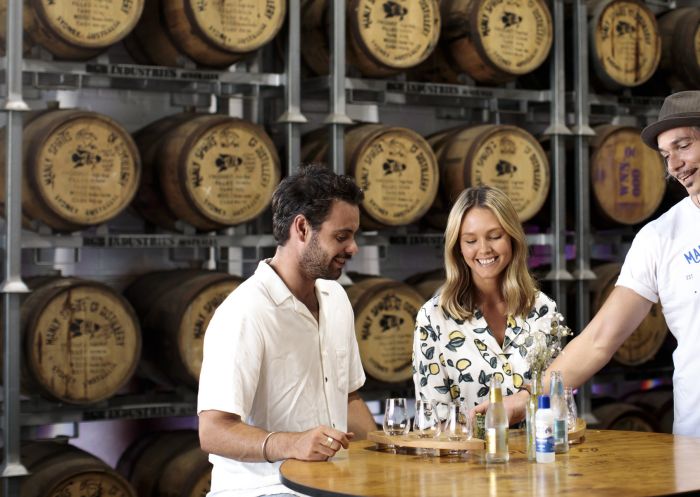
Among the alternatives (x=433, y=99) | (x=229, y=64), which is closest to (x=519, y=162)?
(x=433, y=99)

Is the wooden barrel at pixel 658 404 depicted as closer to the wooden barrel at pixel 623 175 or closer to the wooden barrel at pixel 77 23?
the wooden barrel at pixel 623 175

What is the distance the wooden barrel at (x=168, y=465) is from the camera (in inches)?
210

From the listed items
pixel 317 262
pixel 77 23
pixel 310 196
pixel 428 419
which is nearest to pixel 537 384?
pixel 428 419

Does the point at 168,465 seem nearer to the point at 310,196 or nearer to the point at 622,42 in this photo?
the point at 310,196

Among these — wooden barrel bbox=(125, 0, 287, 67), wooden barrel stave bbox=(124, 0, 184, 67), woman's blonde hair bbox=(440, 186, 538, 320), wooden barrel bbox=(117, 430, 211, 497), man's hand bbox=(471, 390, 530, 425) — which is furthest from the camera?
wooden barrel stave bbox=(124, 0, 184, 67)

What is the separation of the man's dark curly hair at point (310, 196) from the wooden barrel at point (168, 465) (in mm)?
1955

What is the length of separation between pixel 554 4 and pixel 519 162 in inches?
38.8

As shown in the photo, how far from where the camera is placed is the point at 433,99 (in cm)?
649

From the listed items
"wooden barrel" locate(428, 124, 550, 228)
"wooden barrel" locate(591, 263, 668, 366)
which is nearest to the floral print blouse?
"wooden barrel" locate(428, 124, 550, 228)

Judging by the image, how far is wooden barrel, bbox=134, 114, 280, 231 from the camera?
543 cm

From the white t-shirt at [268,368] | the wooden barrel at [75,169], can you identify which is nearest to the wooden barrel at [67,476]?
the wooden barrel at [75,169]

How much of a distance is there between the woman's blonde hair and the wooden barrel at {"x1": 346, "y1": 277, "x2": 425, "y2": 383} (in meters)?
1.49

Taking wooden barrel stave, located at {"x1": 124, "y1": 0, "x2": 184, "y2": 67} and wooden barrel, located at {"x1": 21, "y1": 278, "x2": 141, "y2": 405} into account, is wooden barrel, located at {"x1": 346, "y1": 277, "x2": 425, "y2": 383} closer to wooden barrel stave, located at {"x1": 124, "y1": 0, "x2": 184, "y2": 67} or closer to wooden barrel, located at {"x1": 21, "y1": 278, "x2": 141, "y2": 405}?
wooden barrel, located at {"x1": 21, "y1": 278, "x2": 141, "y2": 405}

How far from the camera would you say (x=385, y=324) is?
5.93 metres
